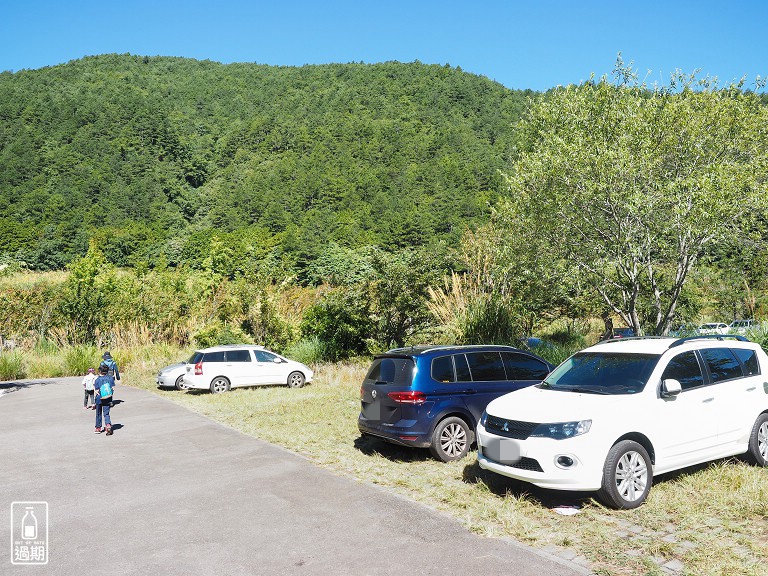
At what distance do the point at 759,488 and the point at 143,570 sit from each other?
20.5ft

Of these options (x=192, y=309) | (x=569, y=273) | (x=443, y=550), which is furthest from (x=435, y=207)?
(x=443, y=550)

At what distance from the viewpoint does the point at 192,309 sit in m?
28.4

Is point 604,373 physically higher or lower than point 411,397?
higher

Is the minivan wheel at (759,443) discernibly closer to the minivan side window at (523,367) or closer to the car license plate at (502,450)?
the minivan side window at (523,367)

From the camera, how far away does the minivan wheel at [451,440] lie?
8.15m

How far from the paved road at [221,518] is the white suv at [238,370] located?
20.8ft

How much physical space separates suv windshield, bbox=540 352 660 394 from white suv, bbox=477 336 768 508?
13 millimetres

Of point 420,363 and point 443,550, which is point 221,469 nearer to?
point 420,363

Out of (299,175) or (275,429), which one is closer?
(275,429)

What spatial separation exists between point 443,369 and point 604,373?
2290 mm

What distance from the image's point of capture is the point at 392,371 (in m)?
8.59

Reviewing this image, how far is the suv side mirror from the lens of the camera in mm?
6348

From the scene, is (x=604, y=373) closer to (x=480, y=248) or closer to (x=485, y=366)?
(x=485, y=366)

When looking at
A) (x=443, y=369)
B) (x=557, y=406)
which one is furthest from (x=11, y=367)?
(x=557, y=406)
